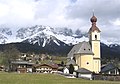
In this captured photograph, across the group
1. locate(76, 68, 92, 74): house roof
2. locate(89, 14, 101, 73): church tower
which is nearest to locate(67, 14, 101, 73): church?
locate(89, 14, 101, 73): church tower

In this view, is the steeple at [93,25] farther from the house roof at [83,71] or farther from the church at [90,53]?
the house roof at [83,71]

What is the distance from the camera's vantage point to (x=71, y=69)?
413 feet

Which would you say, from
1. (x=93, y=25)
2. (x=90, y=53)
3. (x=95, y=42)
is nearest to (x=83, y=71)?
(x=90, y=53)

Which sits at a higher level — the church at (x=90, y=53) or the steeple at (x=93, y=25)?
the steeple at (x=93, y=25)

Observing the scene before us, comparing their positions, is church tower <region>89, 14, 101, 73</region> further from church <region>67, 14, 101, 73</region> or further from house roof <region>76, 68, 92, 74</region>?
house roof <region>76, 68, 92, 74</region>

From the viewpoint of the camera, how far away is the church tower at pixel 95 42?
444 ft

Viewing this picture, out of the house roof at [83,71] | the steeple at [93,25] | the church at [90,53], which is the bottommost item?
the house roof at [83,71]

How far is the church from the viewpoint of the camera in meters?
134

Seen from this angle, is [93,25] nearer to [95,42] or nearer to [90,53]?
[95,42]

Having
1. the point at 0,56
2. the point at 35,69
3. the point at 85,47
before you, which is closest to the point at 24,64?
the point at 35,69

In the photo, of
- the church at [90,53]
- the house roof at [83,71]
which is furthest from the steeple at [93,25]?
the house roof at [83,71]

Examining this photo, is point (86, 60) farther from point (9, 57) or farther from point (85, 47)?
point (9, 57)

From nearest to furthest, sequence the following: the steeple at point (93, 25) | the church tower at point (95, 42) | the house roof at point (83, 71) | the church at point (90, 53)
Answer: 1. the house roof at point (83, 71)
2. the church at point (90, 53)
3. the church tower at point (95, 42)
4. the steeple at point (93, 25)

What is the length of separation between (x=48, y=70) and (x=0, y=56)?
31.7 metres
